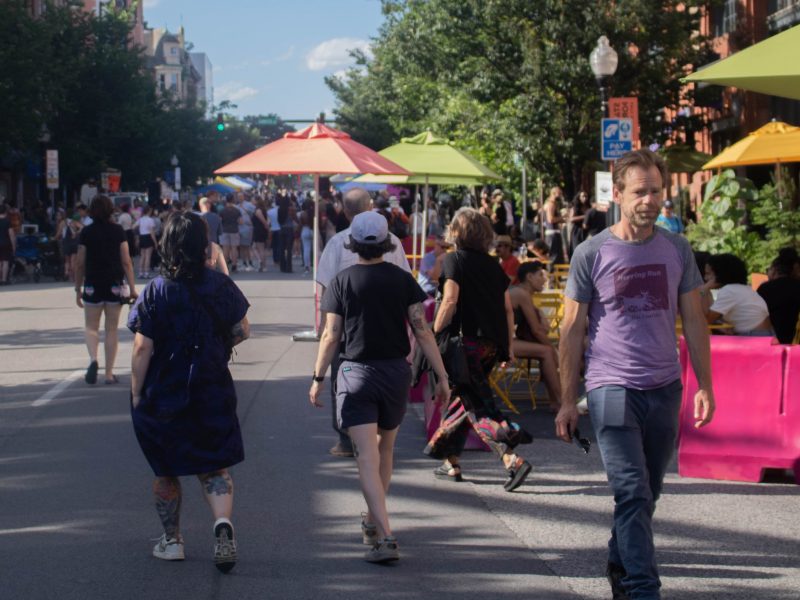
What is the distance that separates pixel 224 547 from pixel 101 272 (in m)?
6.83

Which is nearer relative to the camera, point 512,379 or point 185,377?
point 185,377

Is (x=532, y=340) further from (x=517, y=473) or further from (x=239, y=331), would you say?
(x=239, y=331)

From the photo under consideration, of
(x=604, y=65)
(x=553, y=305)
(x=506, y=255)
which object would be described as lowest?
(x=553, y=305)

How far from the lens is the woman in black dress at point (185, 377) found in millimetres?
6109

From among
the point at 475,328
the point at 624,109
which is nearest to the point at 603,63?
the point at 624,109

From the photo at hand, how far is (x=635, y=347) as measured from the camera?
16.9 feet

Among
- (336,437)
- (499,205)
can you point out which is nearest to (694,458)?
(336,437)

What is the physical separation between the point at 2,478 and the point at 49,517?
1.23 m

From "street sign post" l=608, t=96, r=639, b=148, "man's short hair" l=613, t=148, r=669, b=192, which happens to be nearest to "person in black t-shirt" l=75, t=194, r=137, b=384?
"man's short hair" l=613, t=148, r=669, b=192

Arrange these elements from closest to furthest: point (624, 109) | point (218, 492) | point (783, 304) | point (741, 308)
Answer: point (218, 492)
point (741, 308)
point (783, 304)
point (624, 109)

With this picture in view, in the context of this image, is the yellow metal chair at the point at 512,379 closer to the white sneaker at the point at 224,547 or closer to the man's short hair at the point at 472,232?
the man's short hair at the point at 472,232

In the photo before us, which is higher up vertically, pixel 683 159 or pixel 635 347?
pixel 683 159

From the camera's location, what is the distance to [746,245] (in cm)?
1952

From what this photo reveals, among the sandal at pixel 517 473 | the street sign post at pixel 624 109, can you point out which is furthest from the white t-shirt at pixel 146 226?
the sandal at pixel 517 473
